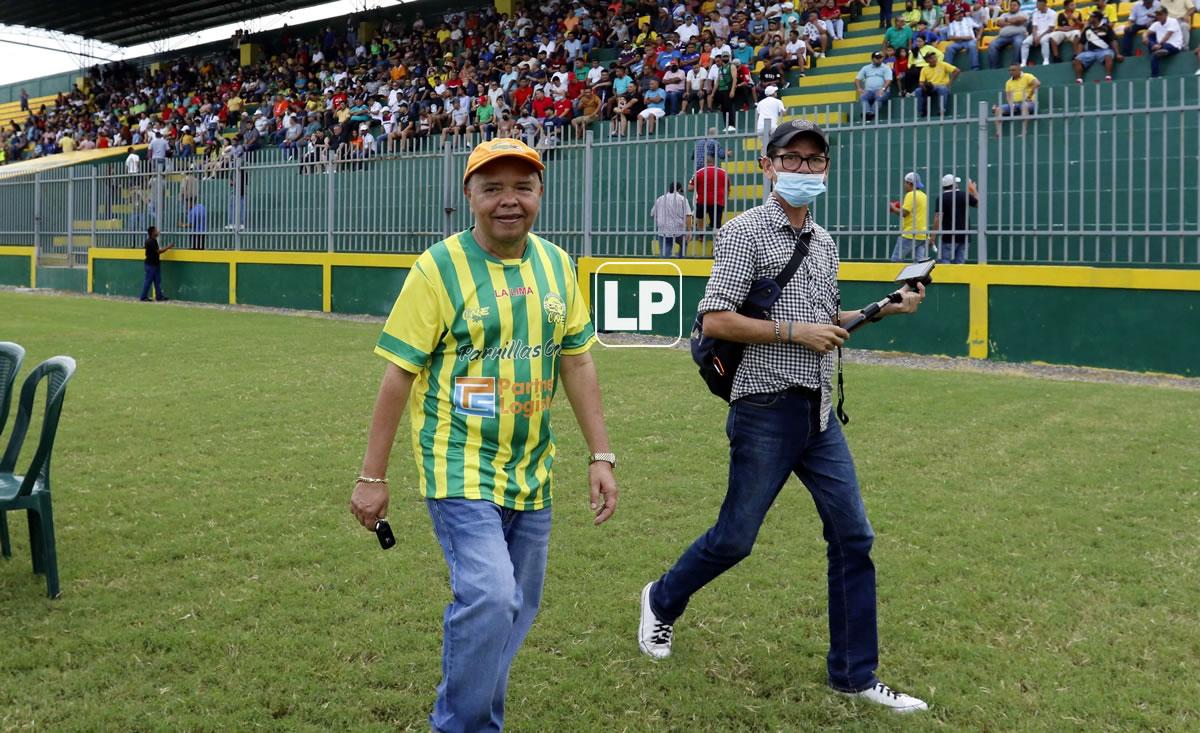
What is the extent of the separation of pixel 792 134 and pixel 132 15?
140 feet

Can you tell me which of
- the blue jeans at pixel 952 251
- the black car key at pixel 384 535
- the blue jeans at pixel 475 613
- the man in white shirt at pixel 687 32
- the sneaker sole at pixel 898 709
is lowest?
the sneaker sole at pixel 898 709

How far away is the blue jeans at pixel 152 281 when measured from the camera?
2286 centimetres

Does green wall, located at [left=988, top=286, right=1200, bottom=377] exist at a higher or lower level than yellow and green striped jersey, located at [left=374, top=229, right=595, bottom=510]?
higher

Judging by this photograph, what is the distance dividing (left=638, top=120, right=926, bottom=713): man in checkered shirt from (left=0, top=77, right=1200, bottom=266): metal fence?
31.5 ft

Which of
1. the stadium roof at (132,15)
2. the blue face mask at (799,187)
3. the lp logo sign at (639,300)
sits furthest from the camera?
the stadium roof at (132,15)

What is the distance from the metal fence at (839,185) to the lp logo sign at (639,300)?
1.17 feet

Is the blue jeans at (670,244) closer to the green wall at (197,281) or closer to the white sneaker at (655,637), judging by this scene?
the green wall at (197,281)

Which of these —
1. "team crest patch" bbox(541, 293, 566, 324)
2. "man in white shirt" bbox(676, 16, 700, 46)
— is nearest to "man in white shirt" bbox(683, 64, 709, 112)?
"man in white shirt" bbox(676, 16, 700, 46)

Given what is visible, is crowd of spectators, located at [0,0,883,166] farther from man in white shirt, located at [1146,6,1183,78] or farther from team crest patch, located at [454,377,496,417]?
team crest patch, located at [454,377,496,417]

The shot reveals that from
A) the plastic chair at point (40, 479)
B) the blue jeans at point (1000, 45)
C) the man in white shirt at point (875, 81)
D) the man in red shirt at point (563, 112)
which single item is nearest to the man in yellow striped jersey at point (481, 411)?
the plastic chair at point (40, 479)

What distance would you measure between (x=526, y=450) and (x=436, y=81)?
2542 centimetres

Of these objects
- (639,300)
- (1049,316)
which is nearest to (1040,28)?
(1049,316)

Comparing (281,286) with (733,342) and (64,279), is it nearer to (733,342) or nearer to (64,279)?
(64,279)

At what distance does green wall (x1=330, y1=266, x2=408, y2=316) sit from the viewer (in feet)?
63.1
